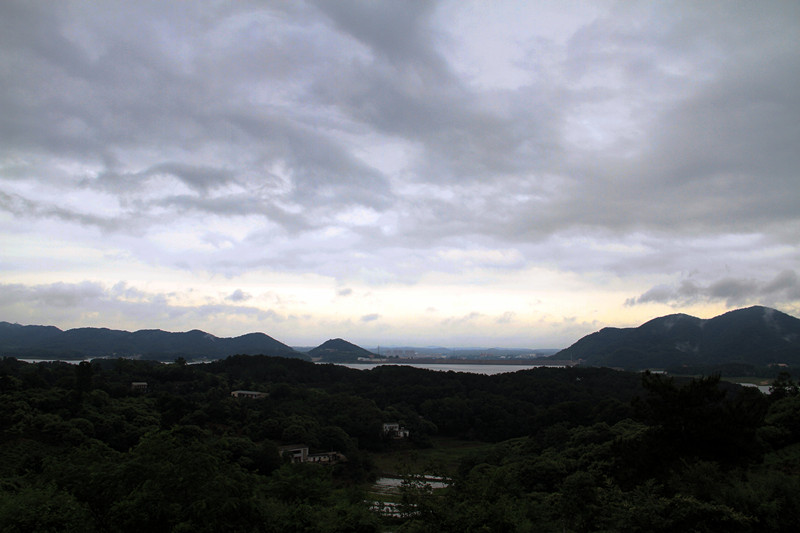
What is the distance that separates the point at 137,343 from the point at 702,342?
13558 centimetres

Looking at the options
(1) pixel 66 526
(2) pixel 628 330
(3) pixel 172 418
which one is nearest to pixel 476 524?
(1) pixel 66 526

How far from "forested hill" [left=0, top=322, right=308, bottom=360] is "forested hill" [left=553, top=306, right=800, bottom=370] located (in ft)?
252

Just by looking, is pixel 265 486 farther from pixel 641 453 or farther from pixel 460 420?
pixel 460 420

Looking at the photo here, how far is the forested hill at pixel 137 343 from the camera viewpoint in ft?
376

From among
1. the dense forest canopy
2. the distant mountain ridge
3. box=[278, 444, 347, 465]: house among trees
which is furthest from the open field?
the distant mountain ridge

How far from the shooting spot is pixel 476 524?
8148mm

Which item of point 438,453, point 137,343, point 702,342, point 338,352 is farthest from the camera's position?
point 338,352

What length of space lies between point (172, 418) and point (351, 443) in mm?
11001

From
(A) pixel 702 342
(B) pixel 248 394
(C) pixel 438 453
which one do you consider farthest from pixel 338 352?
(C) pixel 438 453

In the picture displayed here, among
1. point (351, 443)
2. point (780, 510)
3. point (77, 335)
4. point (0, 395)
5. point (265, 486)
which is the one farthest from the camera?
point (77, 335)

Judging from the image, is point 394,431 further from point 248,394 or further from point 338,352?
point 338,352

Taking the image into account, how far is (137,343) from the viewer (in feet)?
419

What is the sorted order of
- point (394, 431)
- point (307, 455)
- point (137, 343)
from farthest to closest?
point (137, 343) → point (394, 431) → point (307, 455)

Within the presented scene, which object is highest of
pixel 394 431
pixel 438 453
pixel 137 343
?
pixel 137 343
